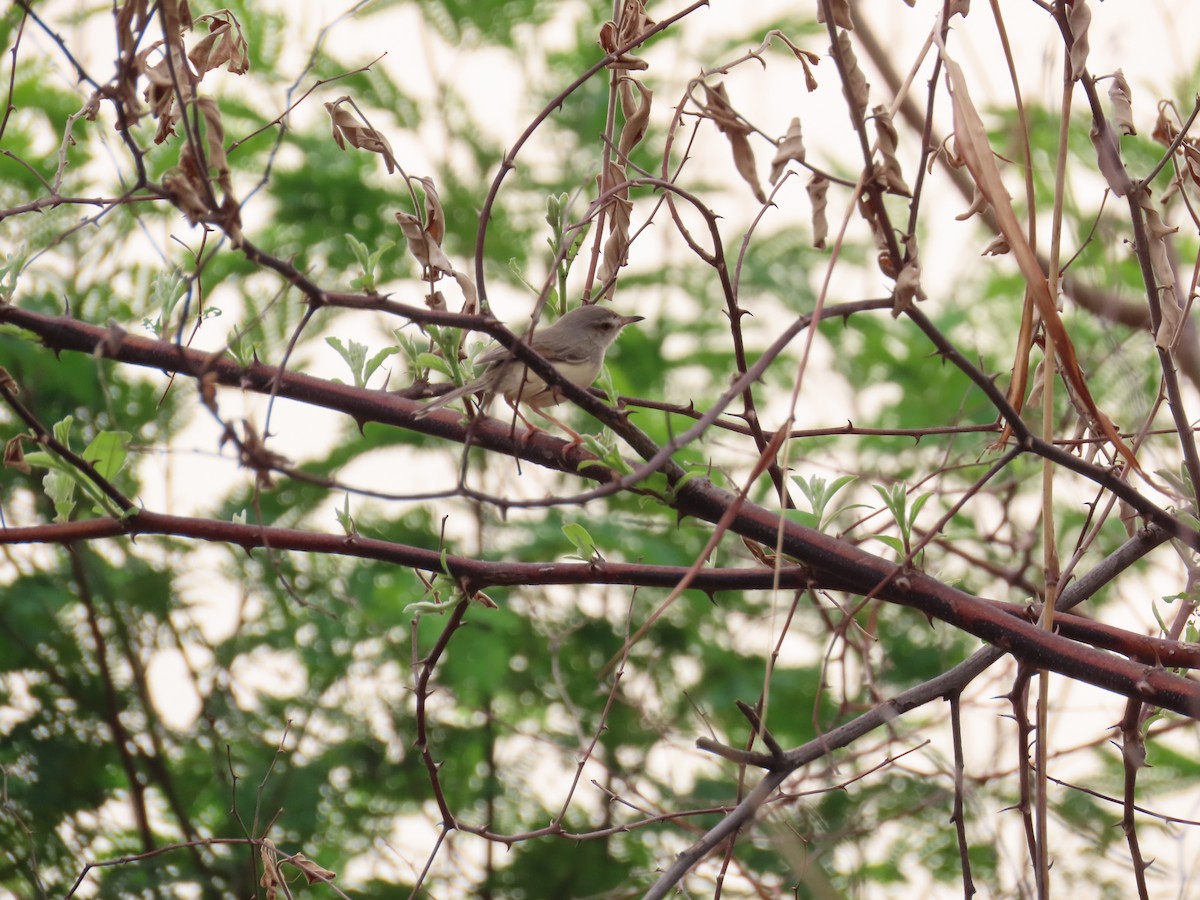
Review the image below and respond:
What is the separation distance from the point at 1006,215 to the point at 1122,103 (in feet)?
1.82

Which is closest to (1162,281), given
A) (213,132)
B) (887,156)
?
(887,156)

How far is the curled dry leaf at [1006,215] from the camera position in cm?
158

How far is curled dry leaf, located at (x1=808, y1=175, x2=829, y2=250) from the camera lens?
1.59m

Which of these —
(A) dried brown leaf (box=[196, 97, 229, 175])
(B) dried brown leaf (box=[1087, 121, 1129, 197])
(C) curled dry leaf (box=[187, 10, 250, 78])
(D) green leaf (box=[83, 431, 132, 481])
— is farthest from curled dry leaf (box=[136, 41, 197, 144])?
(B) dried brown leaf (box=[1087, 121, 1129, 197])

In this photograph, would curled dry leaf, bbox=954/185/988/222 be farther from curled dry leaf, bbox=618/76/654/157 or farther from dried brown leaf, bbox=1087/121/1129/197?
curled dry leaf, bbox=618/76/654/157

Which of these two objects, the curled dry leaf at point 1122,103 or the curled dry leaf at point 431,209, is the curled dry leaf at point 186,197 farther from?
the curled dry leaf at point 1122,103

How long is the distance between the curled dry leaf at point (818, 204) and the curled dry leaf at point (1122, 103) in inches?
25.6

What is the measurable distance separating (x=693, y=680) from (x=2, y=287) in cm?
332

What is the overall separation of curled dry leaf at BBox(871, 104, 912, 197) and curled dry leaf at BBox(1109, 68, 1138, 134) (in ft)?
2.06

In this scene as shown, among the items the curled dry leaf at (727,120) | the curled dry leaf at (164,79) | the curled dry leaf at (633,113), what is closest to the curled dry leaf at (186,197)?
the curled dry leaf at (164,79)

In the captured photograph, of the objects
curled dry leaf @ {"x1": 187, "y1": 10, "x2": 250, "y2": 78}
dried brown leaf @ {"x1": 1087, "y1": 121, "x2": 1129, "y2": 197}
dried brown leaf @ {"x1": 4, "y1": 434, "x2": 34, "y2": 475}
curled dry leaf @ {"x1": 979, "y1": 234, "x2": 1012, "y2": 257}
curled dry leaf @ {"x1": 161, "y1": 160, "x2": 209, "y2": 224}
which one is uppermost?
curled dry leaf @ {"x1": 187, "y1": 10, "x2": 250, "y2": 78}

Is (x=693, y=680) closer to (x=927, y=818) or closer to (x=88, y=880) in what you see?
(x=927, y=818)

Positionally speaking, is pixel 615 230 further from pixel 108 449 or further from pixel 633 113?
pixel 108 449

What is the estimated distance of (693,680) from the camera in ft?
15.4
